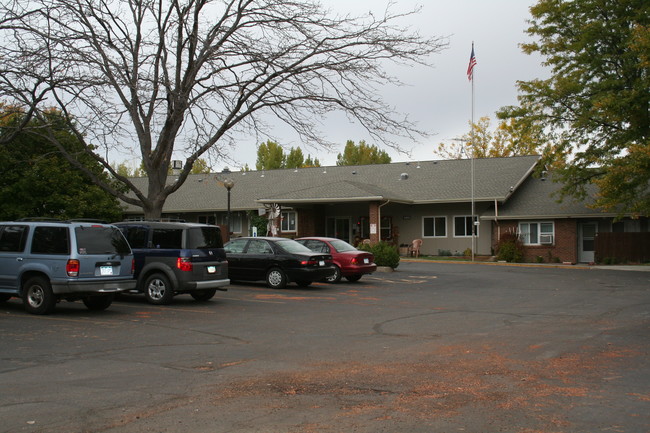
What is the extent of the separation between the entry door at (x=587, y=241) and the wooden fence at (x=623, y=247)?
5.90ft

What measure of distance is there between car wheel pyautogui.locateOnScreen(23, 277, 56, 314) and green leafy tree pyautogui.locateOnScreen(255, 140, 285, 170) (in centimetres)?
6195

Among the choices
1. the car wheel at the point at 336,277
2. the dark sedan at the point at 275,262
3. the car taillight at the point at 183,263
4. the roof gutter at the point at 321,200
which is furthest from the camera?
the roof gutter at the point at 321,200

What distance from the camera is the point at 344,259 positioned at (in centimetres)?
2167

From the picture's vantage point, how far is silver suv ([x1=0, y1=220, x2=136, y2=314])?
510 inches

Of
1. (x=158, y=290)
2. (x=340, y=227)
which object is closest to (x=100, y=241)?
(x=158, y=290)

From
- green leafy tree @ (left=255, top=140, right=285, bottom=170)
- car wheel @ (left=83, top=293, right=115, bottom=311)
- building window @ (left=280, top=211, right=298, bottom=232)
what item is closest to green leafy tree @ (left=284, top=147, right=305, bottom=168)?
green leafy tree @ (left=255, top=140, right=285, bottom=170)

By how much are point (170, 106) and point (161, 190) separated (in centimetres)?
304

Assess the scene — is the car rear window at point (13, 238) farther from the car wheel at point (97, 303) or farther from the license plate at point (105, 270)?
the car wheel at point (97, 303)

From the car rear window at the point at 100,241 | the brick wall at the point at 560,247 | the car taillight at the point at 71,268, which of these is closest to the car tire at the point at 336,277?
the car rear window at the point at 100,241

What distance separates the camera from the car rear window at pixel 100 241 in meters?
13.2

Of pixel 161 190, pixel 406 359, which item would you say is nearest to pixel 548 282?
pixel 161 190

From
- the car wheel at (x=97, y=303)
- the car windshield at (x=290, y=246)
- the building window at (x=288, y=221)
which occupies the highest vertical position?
the building window at (x=288, y=221)

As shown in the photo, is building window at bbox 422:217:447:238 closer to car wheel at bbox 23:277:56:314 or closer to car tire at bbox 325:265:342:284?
car tire at bbox 325:265:342:284

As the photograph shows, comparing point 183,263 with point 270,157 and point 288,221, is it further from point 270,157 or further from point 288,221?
point 270,157
